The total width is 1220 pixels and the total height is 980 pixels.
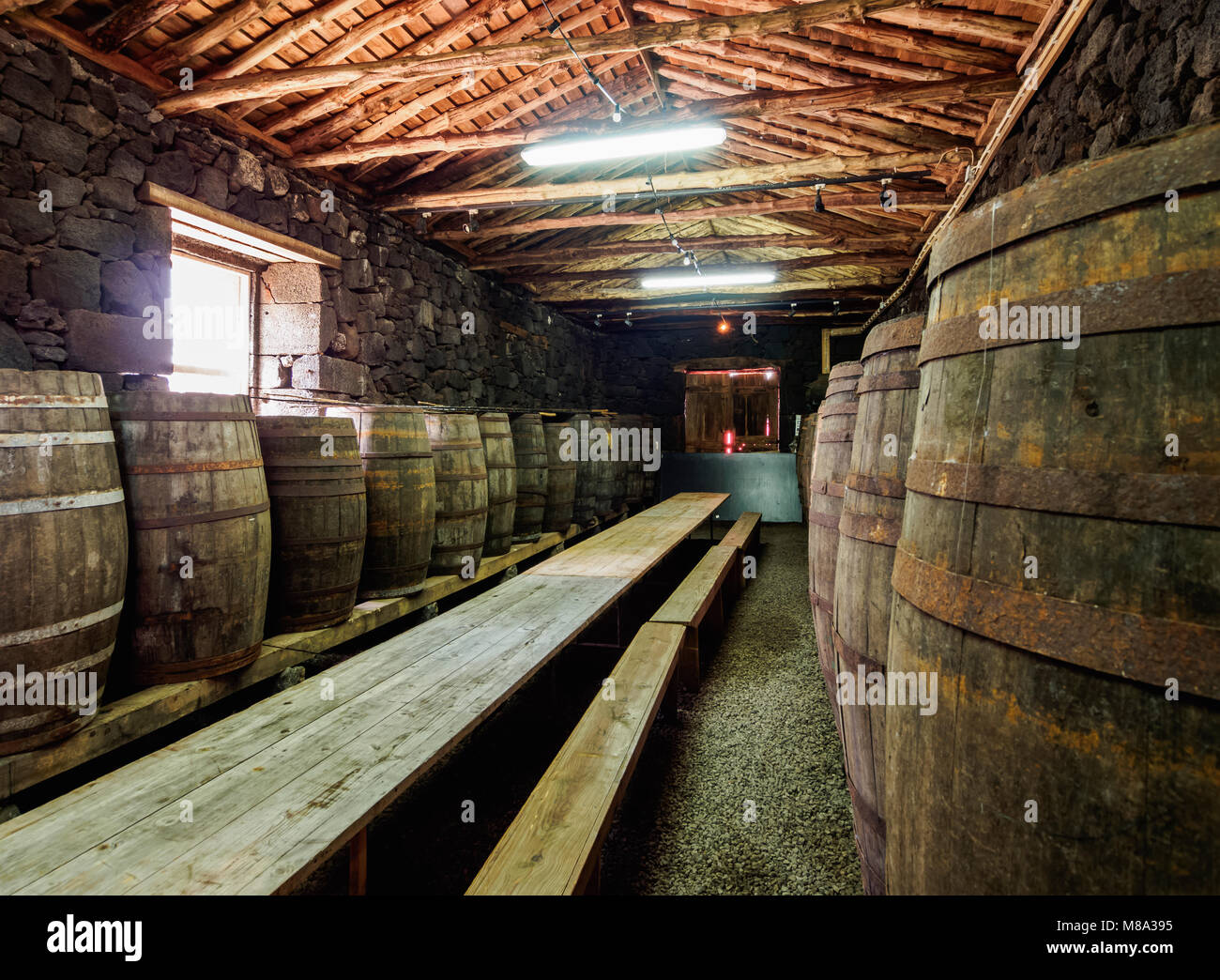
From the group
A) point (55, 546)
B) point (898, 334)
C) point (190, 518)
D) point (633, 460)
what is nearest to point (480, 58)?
point (190, 518)

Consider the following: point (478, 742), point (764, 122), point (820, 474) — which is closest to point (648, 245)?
point (764, 122)

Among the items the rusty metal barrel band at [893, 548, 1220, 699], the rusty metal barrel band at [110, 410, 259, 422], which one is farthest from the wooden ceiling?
the rusty metal barrel band at [893, 548, 1220, 699]

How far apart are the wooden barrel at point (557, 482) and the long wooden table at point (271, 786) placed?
2.91 m

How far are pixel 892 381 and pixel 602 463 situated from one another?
460 cm

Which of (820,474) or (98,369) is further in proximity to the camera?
(98,369)

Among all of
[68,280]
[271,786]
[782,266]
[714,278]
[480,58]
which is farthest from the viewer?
[714,278]

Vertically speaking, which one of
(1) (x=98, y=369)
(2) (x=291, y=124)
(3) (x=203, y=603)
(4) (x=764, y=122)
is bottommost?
(3) (x=203, y=603)

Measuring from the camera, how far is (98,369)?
305 centimetres

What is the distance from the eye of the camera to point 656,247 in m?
6.84

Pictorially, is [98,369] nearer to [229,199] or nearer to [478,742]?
[229,199]

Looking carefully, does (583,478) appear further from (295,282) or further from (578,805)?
(578,805)

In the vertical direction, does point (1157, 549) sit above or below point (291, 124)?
below

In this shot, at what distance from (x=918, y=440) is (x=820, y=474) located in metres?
1.37

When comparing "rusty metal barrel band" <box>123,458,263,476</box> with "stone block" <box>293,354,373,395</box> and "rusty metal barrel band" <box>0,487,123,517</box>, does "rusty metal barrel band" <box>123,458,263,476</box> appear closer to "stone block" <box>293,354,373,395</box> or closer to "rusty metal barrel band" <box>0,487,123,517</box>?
"rusty metal barrel band" <box>0,487,123,517</box>
